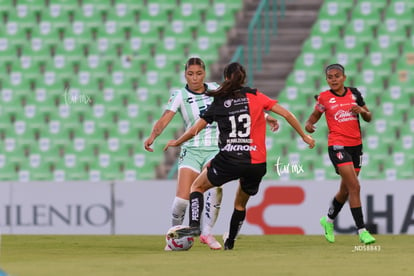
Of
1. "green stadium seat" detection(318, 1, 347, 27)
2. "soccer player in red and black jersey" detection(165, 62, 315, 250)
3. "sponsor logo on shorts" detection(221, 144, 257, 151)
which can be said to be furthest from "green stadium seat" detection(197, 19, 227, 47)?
"sponsor logo on shorts" detection(221, 144, 257, 151)

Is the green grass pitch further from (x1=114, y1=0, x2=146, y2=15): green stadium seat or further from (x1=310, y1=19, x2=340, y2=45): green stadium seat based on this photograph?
(x1=114, y1=0, x2=146, y2=15): green stadium seat

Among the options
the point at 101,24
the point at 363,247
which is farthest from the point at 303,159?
the point at 363,247

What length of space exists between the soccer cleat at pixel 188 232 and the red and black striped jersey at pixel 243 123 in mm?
738

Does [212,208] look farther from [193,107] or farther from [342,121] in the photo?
[342,121]

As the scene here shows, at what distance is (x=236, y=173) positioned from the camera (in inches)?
406

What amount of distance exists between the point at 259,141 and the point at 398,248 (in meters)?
2.03

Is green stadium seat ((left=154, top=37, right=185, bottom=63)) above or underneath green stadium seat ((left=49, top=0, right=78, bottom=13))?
underneath

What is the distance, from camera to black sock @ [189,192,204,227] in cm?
1049

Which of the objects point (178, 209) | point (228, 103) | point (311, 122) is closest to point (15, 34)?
point (311, 122)

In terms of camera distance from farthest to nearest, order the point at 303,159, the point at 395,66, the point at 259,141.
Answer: the point at 395,66 < the point at 303,159 < the point at 259,141

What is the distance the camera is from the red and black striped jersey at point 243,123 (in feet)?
33.8

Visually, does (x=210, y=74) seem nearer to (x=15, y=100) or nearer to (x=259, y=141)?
(x=15, y=100)

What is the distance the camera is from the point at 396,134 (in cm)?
1825

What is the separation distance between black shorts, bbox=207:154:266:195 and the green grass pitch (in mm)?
628
